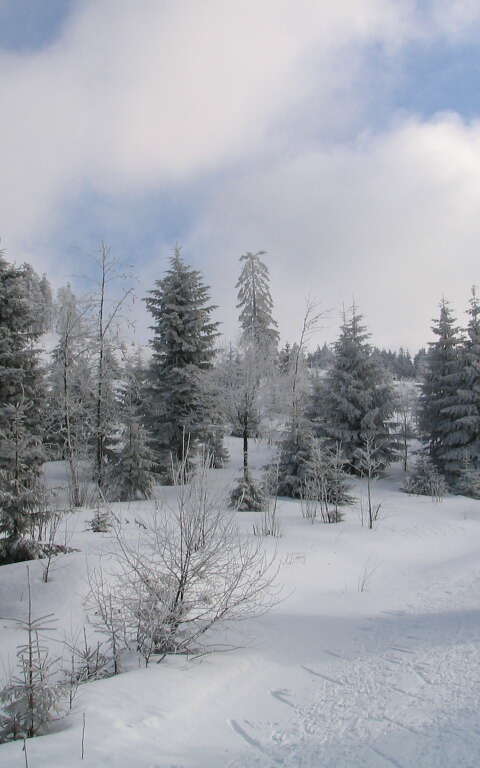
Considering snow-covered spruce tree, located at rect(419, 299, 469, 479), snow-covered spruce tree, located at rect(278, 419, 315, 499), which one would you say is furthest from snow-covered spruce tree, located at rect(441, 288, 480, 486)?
snow-covered spruce tree, located at rect(278, 419, 315, 499)

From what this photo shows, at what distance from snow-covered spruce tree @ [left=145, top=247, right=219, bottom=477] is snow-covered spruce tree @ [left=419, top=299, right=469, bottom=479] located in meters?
12.8

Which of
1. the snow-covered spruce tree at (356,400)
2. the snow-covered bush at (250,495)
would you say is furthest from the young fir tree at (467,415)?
the snow-covered bush at (250,495)

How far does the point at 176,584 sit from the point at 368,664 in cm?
261

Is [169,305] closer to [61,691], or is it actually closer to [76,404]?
[76,404]

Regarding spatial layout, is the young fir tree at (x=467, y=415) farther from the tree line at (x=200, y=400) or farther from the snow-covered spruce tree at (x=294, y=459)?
the snow-covered spruce tree at (x=294, y=459)

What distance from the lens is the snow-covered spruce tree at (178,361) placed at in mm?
24094

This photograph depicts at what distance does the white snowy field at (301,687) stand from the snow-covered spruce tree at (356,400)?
15.8 metres

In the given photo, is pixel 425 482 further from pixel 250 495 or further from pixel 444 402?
pixel 250 495

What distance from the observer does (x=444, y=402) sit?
2588cm

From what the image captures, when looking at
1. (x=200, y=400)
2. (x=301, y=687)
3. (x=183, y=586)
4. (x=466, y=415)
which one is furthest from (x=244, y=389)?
(x=301, y=687)

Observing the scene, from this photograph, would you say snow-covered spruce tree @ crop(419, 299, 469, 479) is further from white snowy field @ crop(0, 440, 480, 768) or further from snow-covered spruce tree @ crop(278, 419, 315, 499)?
white snowy field @ crop(0, 440, 480, 768)

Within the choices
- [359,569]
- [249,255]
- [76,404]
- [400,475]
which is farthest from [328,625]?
[249,255]

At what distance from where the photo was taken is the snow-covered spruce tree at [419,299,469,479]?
24812 millimetres

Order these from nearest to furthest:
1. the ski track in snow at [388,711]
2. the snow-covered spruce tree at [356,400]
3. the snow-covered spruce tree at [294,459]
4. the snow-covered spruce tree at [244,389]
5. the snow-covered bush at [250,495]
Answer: the ski track in snow at [388,711] < the snow-covered bush at [250,495] < the snow-covered spruce tree at [294,459] < the snow-covered spruce tree at [244,389] < the snow-covered spruce tree at [356,400]
